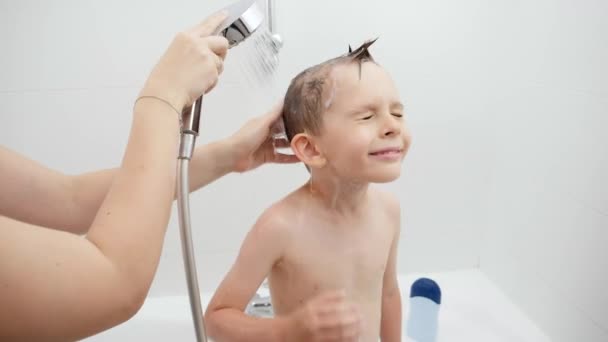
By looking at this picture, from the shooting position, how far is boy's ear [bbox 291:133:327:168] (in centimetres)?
75

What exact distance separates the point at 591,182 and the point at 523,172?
0.86 ft

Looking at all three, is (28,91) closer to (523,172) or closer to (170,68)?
(170,68)

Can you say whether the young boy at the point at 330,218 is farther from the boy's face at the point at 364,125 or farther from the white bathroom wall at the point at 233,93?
the white bathroom wall at the point at 233,93

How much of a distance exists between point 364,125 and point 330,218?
181mm

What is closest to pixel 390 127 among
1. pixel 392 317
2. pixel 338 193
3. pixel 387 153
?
pixel 387 153

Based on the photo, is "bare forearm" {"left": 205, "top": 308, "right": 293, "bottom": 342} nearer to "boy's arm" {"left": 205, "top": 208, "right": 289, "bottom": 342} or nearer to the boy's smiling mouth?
"boy's arm" {"left": 205, "top": 208, "right": 289, "bottom": 342}

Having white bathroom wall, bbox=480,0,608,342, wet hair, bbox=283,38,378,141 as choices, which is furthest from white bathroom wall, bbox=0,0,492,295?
wet hair, bbox=283,38,378,141

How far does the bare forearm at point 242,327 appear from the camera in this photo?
0.67 meters

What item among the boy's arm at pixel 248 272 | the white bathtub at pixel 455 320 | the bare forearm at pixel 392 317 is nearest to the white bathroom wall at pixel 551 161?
the white bathtub at pixel 455 320

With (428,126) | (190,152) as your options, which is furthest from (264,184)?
(190,152)

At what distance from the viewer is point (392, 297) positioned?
→ 922mm

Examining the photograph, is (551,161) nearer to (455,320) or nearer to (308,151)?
(455,320)

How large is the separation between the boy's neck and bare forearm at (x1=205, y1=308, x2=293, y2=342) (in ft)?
0.70

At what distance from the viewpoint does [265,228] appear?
769 mm
